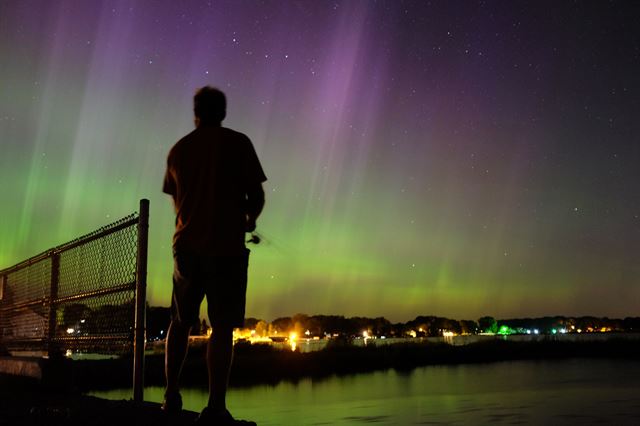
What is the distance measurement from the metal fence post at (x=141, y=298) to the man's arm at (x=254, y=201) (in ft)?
8.48

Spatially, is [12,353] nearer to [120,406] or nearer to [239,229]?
[120,406]

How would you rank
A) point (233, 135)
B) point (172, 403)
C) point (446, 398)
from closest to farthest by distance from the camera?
point (233, 135) → point (172, 403) → point (446, 398)

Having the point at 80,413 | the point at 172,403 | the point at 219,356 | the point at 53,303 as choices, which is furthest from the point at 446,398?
the point at 219,356

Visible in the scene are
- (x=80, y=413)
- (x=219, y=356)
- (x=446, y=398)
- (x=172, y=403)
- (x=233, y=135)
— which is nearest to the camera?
(x=219, y=356)

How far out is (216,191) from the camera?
4.19m

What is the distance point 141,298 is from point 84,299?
1.89 m

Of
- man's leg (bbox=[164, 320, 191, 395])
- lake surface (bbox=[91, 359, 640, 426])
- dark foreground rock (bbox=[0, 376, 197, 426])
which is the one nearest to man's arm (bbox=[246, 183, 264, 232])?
man's leg (bbox=[164, 320, 191, 395])

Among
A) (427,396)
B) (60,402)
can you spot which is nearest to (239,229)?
(60,402)

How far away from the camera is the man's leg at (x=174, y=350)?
177 inches

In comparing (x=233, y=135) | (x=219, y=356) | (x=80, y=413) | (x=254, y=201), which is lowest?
(x=80, y=413)

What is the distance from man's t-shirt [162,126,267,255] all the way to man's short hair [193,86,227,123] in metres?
0.15

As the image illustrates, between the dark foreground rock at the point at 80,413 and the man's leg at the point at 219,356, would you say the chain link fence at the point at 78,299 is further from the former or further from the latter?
the man's leg at the point at 219,356

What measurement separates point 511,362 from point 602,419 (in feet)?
111

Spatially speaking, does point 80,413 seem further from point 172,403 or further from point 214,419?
point 214,419
